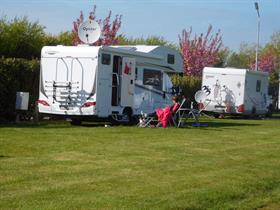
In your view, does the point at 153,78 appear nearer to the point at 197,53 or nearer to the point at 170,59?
the point at 170,59

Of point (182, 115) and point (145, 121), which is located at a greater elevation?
point (182, 115)

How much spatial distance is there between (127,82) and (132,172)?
37.2 ft

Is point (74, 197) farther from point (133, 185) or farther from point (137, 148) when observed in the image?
point (137, 148)

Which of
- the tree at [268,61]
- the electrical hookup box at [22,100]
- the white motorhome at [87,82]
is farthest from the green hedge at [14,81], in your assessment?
the tree at [268,61]

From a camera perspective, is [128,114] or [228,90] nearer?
[128,114]

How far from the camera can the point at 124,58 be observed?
68.3 ft

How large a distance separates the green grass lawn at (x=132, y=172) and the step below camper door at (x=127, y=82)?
17.2ft

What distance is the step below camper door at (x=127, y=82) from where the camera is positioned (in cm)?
2084

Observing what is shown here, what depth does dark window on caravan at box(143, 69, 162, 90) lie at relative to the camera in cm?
2276

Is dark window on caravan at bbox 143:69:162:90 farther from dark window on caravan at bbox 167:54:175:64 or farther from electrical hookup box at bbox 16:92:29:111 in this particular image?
electrical hookup box at bbox 16:92:29:111

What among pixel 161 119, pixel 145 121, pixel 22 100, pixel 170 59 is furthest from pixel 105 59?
pixel 170 59

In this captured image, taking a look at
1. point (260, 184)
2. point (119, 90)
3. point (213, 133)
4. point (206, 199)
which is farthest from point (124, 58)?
point (206, 199)

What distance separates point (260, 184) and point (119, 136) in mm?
6521

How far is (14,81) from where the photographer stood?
20609mm
